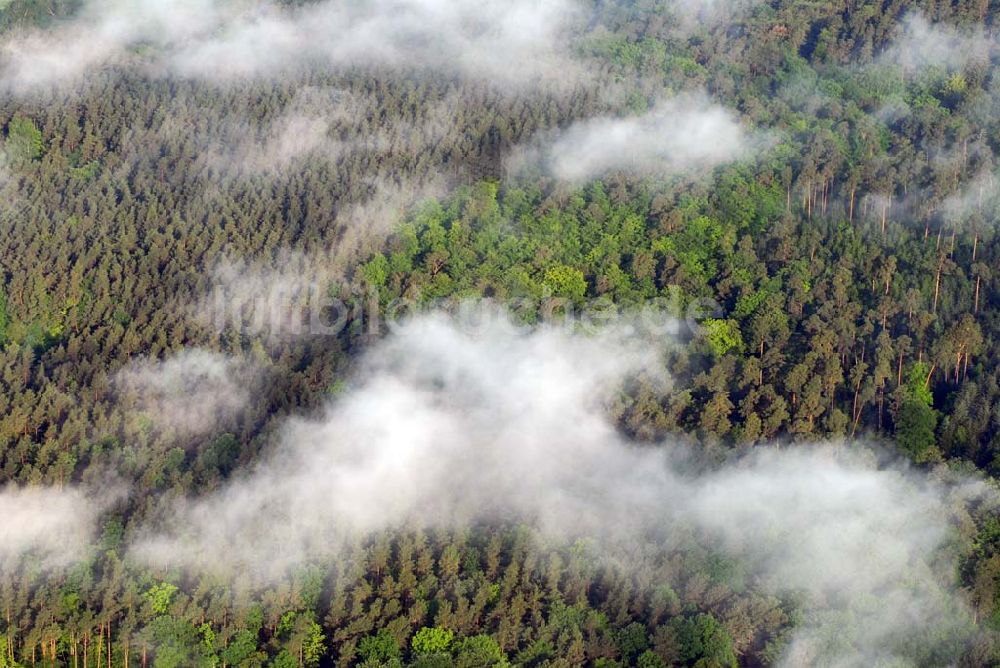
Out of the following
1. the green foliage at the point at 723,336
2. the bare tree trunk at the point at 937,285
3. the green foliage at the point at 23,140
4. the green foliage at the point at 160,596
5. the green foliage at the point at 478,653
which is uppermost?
the green foliage at the point at 23,140

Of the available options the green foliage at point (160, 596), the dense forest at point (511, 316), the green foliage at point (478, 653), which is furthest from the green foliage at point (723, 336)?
the green foliage at point (160, 596)

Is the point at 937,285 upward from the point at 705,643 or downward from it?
upward

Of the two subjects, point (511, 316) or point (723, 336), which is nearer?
point (723, 336)

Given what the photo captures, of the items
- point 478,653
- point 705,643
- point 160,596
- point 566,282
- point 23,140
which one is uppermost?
point 23,140

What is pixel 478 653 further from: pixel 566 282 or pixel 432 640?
pixel 566 282

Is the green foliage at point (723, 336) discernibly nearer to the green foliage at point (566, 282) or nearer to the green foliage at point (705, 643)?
the green foliage at point (566, 282)

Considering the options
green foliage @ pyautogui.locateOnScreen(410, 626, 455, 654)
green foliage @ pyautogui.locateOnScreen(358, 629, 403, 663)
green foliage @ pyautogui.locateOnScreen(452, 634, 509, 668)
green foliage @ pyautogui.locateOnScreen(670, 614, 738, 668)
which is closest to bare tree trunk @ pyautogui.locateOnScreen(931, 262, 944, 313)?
green foliage @ pyautogui.locateOnScreen(670, 614, 738, 668)

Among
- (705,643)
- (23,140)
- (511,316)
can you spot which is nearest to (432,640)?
(705,643)

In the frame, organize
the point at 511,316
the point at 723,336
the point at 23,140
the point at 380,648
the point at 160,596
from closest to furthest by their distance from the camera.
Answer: the point at 380,648 < the point at 160,596 < the point at 723,336 < the point at 511,316 < the point at 23,140

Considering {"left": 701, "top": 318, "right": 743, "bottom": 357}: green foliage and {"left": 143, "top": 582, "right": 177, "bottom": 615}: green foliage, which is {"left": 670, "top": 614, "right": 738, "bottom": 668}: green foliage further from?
{"left": 701, "top": 318, "right": 743, "bottom": 357}: green foliage
